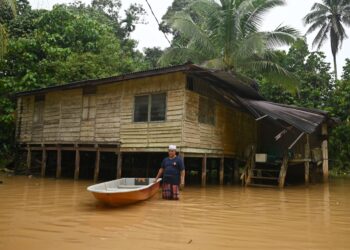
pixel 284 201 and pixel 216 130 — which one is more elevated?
pixel 216 130

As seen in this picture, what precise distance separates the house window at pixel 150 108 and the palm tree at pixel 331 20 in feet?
67.0

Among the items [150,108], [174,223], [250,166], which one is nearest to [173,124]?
[150,108]

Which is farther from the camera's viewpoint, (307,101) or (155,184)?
(307,101)

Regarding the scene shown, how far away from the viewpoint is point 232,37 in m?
15.9

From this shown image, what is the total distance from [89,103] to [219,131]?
16.9 feet

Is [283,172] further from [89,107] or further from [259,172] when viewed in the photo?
[89,107]

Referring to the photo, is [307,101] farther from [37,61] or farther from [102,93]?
[37,61]

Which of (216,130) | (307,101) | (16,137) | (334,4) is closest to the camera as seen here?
(216,130)

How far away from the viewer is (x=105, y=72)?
20.4 metres

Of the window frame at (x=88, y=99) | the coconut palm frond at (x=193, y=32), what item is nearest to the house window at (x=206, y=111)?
the window frame at (x=88, y=99)

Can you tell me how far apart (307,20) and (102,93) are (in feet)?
73.9

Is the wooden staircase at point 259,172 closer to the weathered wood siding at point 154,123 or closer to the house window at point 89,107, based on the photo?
the weathered wood siding at point 154,123

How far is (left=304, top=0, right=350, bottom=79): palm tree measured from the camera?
2835cm

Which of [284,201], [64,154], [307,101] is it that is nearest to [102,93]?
[64,154]
